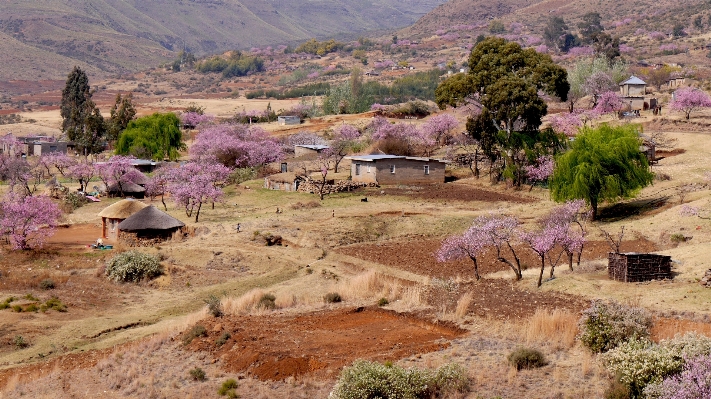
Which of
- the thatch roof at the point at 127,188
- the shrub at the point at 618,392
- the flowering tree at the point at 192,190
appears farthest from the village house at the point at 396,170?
the shrub at the point at 618,392

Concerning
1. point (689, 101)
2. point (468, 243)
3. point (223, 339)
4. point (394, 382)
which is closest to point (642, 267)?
point (468, 243)

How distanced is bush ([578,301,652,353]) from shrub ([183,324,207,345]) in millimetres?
10805

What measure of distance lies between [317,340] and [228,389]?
3942 millimetres

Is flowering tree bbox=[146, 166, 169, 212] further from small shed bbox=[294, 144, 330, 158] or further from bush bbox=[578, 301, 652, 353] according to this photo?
bush bbox=[578, 301, 652, 353]

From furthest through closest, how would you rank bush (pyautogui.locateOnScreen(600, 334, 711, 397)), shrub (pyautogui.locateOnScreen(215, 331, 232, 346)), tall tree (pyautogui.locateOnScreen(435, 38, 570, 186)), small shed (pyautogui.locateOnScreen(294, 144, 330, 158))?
1. small shed (pyautogui.locateOnScreen(294, 144, 330, 158))
2. tall tree (pyautogui.locateOnScreen(435, 38, 570, 186))
3. shrub (pyautogui.locateOnScreen(215, 331, 232, 346))
4. bush (pyautogui.locateOnScreen(600, 334, 711, 397))

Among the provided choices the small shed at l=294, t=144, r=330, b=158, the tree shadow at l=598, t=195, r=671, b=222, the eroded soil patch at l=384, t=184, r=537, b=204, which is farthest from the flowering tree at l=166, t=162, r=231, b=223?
the tree shadow at l=598, t=195, r=671, b=222

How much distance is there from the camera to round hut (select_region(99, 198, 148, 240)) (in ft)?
153

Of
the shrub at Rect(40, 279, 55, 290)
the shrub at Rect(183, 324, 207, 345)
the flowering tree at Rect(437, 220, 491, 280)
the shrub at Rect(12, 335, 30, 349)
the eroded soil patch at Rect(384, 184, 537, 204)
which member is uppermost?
the flowering tree at Rect(437, 220, 491, 280)

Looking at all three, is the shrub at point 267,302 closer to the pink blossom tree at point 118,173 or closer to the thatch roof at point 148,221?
the thatch roof at point 148,221

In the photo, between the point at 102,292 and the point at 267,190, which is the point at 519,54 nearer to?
the point at 267,190

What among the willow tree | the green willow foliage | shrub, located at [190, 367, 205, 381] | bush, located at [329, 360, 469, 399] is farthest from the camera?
the green willow foliage

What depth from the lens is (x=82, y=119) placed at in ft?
314

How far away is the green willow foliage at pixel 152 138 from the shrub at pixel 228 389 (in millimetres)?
61965

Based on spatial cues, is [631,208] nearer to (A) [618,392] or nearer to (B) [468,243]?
(B) [468,243]
